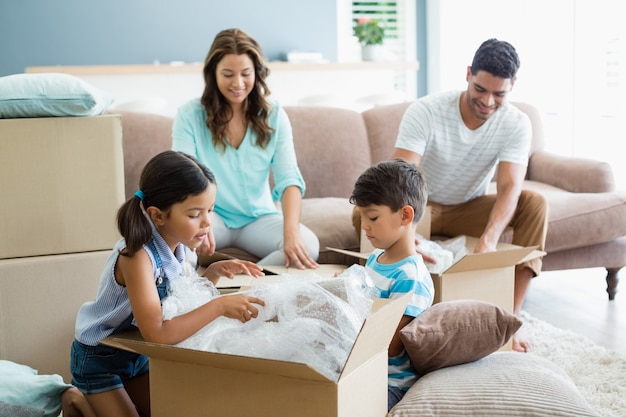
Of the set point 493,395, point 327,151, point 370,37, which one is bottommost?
point 493,395

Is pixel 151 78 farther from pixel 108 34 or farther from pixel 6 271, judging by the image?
pixel 6 271

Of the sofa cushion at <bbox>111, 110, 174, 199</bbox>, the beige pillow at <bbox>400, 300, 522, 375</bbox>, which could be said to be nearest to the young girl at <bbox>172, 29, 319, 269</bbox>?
the sofa cushion at <bbox>111, 110, 174, 199</bbox>

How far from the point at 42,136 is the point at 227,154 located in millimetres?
737

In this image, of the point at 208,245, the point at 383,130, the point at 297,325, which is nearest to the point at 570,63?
the point at 383,130

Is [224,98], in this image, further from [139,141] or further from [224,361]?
[224,361]

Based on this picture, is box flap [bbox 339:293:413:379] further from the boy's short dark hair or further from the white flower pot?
the white flower pot

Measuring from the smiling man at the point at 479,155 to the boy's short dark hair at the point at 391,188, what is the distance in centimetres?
88

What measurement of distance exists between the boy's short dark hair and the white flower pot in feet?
15.7

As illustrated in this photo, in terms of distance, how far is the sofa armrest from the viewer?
11.4ft

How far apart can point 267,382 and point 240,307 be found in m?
0.19

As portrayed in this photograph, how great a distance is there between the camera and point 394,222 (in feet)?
6.34

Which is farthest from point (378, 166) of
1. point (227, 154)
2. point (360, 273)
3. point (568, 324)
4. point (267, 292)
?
point (568, 324)

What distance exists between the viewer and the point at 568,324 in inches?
124

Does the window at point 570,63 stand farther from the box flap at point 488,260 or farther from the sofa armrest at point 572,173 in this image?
the box flap at point 488,260
